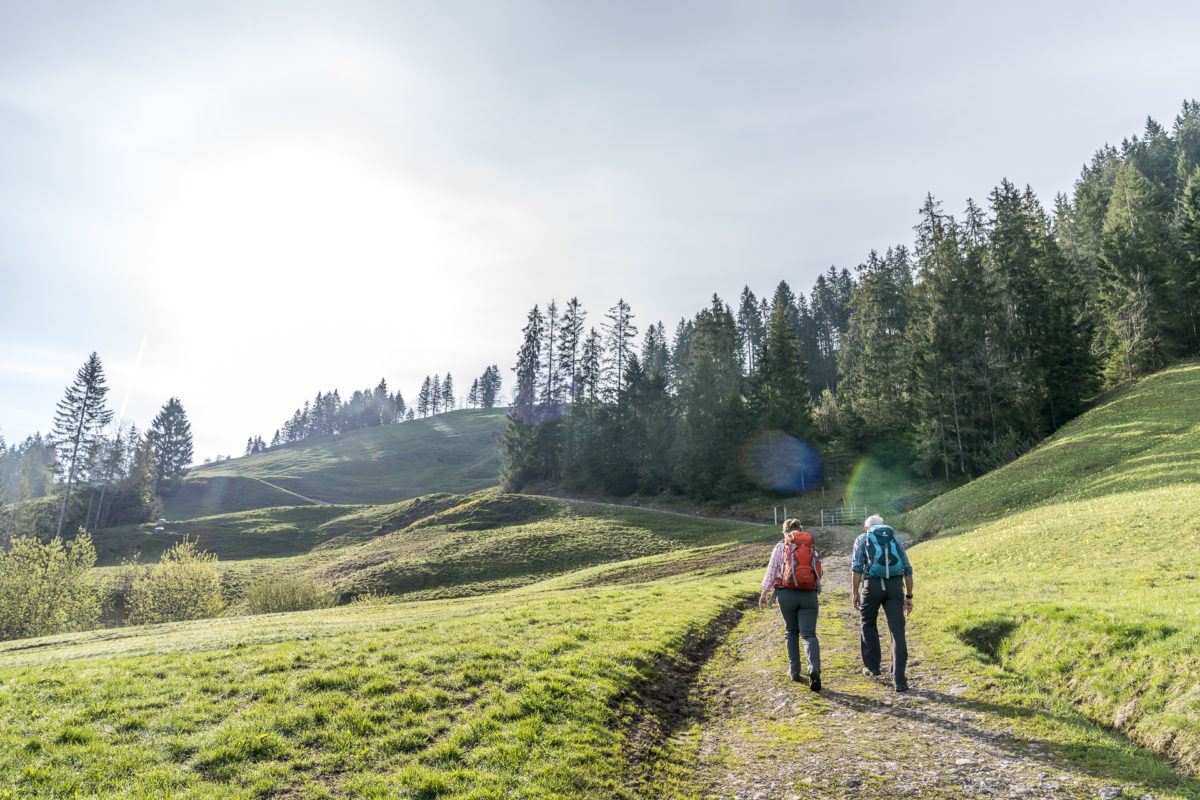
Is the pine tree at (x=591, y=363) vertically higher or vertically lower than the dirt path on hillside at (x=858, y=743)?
higher

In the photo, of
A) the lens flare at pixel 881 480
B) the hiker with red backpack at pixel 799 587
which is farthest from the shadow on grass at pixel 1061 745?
the lens flare at pixel 881 480

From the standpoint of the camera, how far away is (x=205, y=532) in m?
75.7

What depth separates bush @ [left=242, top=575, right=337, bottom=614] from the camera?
36188 mm

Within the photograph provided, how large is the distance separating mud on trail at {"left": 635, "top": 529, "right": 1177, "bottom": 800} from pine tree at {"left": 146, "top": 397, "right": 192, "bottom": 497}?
126183 mm

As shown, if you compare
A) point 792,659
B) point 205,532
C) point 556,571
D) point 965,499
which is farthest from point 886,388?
→ point 205,532

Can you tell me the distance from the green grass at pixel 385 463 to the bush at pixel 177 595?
64104 millimetres

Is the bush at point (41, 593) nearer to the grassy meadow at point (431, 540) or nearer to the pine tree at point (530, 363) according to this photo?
the grassy meadow at point (431, 540)

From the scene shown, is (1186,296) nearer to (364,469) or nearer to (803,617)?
(803,617)

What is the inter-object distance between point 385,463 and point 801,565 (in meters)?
147

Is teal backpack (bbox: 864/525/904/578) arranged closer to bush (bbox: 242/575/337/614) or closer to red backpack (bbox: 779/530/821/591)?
red backpack (bbox: 779/530/821/591)

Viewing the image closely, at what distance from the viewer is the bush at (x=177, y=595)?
127ft

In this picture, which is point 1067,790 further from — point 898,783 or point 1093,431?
point 1093,431

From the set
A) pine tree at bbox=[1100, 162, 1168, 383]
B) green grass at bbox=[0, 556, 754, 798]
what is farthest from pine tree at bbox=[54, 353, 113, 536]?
pine tree at bbox=[1100, 162, 1168, 383]

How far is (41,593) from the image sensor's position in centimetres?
3612
